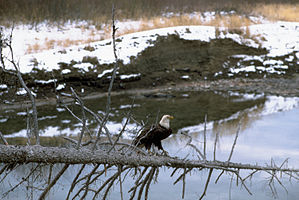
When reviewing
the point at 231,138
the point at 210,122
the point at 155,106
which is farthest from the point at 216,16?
the point at 231,138

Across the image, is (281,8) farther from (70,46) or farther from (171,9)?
(70,46)

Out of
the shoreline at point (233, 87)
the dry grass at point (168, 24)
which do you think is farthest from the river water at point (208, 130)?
the dry grass at point (168, 24)

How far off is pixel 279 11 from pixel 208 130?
15893 millimetres

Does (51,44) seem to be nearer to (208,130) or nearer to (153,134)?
(208,130)

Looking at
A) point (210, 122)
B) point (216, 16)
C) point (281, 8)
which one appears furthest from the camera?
point (281, 8)

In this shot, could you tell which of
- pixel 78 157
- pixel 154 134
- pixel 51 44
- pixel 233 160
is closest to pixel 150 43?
pixel 51 44

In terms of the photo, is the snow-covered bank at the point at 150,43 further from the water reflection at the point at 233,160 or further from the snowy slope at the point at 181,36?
the water reflection at the point at 233,160

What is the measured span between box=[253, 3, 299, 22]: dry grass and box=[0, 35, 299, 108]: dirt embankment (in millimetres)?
4507

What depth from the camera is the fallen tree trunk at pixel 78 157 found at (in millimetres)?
3523

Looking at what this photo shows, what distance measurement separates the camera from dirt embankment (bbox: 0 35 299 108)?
15117mm

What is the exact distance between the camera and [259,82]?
1667 centimetres

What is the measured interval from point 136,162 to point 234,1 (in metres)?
21.5

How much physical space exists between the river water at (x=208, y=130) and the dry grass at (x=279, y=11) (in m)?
9.57

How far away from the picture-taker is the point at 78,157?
3.80 metres
